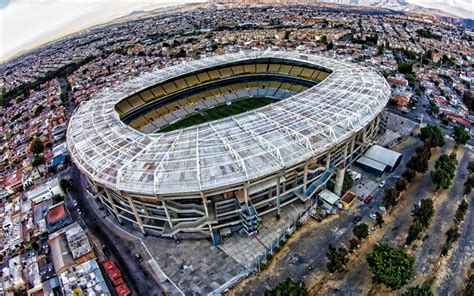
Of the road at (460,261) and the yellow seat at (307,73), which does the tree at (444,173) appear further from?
the yellow seat at (307,73)

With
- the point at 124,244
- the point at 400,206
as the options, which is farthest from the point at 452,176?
the point at 124,244

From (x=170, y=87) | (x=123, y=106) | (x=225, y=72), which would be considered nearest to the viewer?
(x=123, y=106)

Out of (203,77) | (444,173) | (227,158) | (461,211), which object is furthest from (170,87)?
(461,211)

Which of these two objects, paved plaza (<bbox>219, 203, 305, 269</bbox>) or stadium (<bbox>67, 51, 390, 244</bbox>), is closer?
stadium (<bbox>67, 51, 390, 244</bbox>)

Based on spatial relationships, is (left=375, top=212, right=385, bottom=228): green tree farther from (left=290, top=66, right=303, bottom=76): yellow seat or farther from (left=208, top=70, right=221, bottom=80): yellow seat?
(left=208, top=70, right=221, bottom=80): yellow seat

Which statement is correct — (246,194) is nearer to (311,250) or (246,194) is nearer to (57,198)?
(311,250)

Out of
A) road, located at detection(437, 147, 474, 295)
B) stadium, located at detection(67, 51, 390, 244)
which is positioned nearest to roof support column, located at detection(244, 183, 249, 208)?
stadium, located at detection(67, 51, 390, 244)
